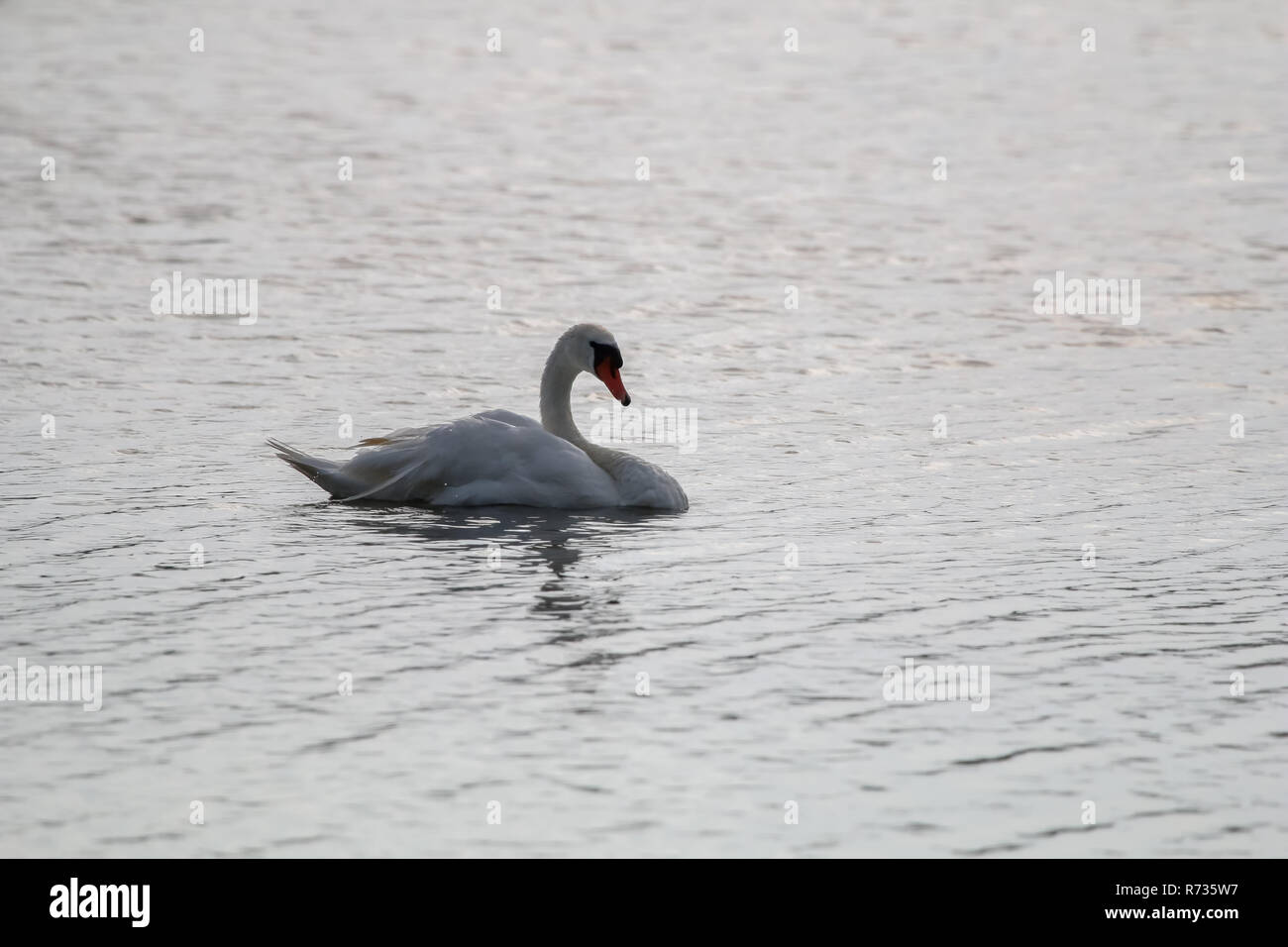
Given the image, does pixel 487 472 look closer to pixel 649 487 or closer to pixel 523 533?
pixel 523 533

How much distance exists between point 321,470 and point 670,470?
2498 mm

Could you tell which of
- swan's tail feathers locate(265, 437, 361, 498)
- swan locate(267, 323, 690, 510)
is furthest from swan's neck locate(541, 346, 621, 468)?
swan's tail feathers locate(265, 437, 361, 498)

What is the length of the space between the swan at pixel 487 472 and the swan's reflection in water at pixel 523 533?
0.29 feet

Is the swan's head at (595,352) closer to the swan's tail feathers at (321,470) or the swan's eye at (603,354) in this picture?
the swan's eye at (603,354)

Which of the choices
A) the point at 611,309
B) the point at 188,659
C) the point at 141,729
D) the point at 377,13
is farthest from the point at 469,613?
the point at 377,13

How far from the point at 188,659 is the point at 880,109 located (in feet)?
72.8

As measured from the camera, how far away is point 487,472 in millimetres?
13062

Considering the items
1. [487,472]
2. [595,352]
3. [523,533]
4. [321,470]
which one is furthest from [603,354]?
[321,470]

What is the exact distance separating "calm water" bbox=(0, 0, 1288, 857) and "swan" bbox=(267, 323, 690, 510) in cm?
18

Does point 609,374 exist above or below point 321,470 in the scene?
above

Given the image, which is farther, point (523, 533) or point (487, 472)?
point (487, 472)

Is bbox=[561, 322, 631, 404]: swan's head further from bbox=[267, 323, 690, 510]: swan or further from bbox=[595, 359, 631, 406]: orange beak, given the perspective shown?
bbox=[267, 323, 690, 510]: swan

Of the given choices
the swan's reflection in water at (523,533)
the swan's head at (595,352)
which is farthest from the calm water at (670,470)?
the swan's head at (595,352)

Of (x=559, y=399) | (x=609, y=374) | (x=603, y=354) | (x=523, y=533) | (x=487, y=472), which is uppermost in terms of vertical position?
(x=603, y=354)
